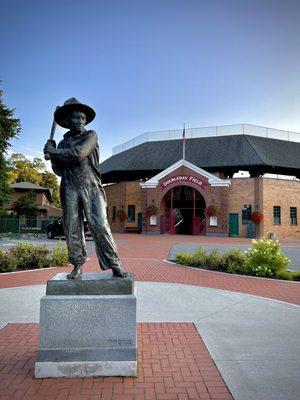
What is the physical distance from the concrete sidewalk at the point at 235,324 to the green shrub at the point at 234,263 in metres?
2.91

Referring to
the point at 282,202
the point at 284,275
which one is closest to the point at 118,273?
the point at 284,275

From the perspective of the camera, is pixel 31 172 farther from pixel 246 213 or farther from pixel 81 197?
pixel 81 197

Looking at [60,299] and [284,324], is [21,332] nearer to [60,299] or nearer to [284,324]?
[60,299]

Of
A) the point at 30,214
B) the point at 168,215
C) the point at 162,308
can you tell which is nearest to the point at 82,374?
the point at 162,308

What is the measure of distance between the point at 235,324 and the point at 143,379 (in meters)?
2.57

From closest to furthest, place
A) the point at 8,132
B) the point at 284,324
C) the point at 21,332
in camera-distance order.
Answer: the point at 21,332, the point at 284,324, the point at 8,132

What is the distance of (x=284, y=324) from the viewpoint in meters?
5.97

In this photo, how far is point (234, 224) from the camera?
112 ft

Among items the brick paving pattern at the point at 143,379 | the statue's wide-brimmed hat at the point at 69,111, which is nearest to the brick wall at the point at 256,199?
the brick paving pattern at the point at 143,379

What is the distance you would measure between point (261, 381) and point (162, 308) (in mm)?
3303

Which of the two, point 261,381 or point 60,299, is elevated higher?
point 60,299

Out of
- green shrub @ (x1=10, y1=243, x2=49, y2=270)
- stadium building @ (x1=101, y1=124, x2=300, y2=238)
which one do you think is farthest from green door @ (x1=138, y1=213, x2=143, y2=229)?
green shrub @ (x1=10, y1=243, x2=49, y2=270)

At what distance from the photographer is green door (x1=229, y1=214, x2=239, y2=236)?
34.1 meters

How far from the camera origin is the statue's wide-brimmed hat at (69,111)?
4.31 meters
